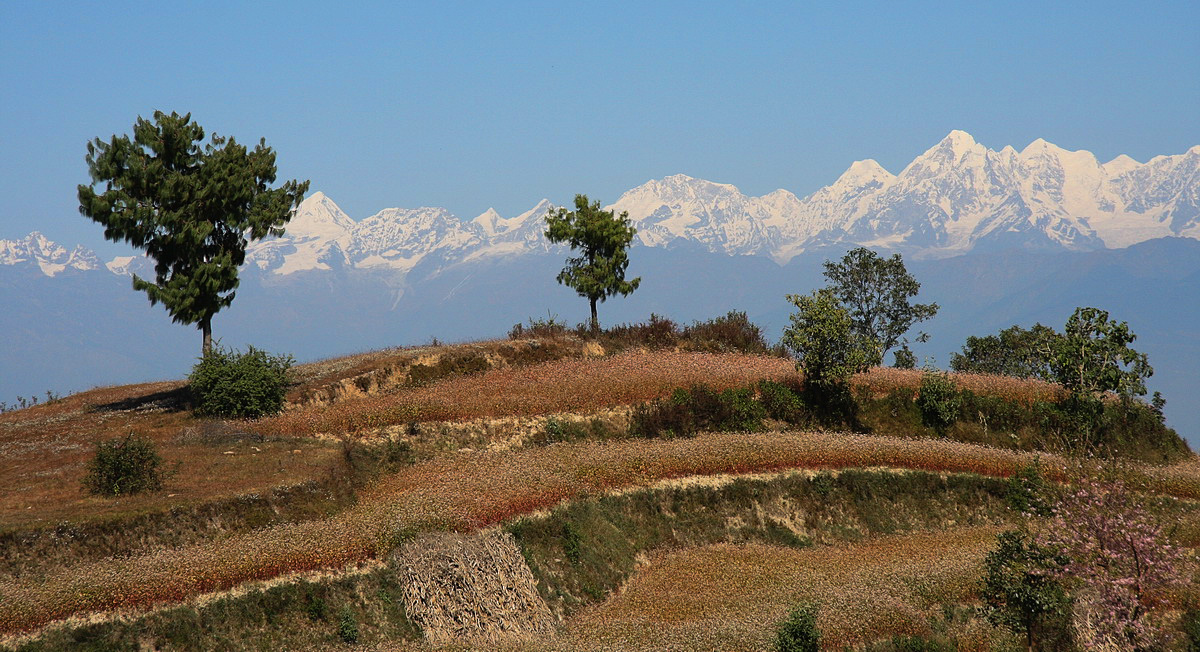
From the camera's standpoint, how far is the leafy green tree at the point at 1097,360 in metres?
48.9

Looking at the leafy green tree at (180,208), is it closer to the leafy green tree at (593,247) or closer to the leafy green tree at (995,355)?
the leafy green tree at (593,247)

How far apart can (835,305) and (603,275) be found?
19.5m

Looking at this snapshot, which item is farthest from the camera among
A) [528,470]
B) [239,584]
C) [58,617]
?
[528,470]

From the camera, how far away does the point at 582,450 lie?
4075 centimetres

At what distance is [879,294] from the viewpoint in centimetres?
10206

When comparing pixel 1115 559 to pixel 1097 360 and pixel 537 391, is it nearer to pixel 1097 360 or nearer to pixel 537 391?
pixel 537 391

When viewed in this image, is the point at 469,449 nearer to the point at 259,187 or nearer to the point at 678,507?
the point at 678,507

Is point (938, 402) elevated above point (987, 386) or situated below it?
below

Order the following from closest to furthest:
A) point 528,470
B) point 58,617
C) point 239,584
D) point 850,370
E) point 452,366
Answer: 1. point 58,617
2. point 239,584
3. point 528,470
4. point 850,370
5. point 452,366

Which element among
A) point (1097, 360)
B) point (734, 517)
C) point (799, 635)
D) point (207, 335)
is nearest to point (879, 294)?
point (1097, 360)

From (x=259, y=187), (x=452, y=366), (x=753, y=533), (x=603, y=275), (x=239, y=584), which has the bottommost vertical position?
(x=753, y=533)

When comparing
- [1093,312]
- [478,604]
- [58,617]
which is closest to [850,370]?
[1093,312]

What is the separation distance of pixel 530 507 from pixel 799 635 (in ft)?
39.4

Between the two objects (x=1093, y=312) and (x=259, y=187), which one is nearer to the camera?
(x=1093, y=312)
